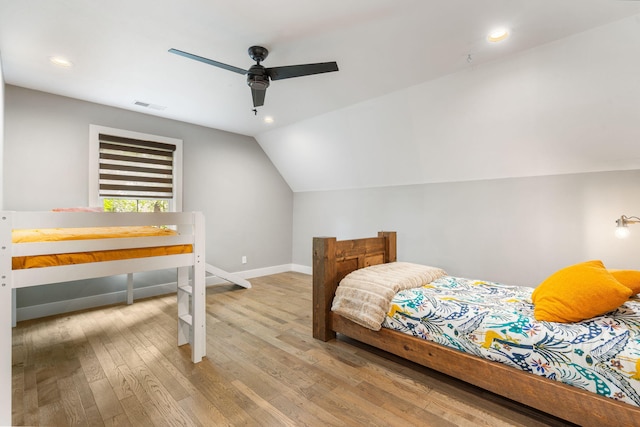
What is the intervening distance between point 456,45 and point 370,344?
2.57 m

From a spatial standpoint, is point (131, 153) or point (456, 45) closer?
point (456, 45)

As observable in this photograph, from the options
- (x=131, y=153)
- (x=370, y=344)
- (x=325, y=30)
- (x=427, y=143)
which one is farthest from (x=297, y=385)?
(x=131, y=153)

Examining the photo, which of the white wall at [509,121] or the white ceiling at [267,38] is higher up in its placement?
the white ceiling at [267,38]

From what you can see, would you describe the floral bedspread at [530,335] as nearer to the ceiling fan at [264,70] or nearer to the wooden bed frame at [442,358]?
the wooden bed frame at [442,358]

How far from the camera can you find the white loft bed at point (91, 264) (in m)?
1.44

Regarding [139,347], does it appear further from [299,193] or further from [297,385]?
[299,193]

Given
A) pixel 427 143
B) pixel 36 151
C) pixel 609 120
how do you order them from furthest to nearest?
pixel 427 143 < pixel 36 151 < pixel 609 120

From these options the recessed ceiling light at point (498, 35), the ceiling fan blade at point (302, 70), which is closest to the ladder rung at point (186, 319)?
the ceiling fan blade at point (302, 70)

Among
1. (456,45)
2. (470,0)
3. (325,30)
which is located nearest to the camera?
(470,0)

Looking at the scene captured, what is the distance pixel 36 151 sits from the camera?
3.25 m

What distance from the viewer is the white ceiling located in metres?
1.95

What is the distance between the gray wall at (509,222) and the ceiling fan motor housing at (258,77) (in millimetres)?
2652

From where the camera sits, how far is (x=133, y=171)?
153 inches

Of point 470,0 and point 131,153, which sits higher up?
point 470,0
